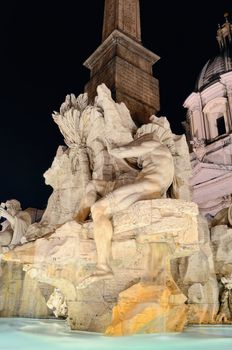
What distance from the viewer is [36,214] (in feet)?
34.1

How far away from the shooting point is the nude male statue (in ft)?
15.6

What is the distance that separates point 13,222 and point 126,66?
16.4 feet

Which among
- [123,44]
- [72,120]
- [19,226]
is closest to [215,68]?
[123,44]

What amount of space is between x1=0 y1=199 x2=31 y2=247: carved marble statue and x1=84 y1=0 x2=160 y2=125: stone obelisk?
3635mm

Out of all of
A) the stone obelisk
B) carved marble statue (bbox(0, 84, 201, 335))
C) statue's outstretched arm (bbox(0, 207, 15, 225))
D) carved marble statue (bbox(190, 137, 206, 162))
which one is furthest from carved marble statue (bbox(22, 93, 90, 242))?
carved marble statue (bbox(190, 137, 206, 162))

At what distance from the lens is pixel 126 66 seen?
8.84 metres

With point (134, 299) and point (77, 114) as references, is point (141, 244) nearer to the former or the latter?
point (134, 299)

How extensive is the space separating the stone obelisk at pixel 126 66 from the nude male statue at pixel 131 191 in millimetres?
2734

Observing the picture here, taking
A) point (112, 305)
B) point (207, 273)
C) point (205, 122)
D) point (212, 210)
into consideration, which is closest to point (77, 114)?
point (112, 305)

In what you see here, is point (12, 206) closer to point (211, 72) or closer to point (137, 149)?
point (137, 149)

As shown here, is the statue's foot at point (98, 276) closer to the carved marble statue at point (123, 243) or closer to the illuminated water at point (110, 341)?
the carved marble statue at point (123, 243)

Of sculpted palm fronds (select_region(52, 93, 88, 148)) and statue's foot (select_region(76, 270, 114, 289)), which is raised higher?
sculpted palm fronds (select_region(52, 93, 88, 148))

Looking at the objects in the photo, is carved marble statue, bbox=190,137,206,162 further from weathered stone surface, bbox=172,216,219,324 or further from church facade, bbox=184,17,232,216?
weathered stone surface, bbox=172,216,219,324

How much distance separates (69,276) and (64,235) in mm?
760
